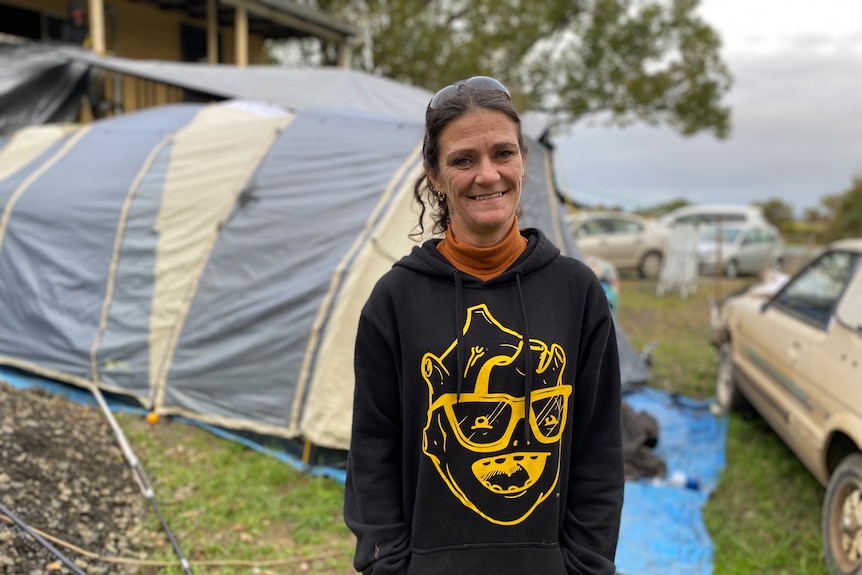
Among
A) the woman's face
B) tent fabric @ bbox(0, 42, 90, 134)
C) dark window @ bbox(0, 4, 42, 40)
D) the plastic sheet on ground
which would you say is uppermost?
dark window @ bbox(0, 4, 42, 40)

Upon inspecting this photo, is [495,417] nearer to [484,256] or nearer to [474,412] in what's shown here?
[474,412]

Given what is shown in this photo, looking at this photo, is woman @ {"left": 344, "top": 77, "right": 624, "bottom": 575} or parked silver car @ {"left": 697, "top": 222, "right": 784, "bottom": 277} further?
parked silver car @ {"left": 697, "top": 222, "right": 784, "bottom": 277}

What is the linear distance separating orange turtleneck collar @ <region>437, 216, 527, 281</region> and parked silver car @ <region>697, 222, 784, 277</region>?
1403 centimetres

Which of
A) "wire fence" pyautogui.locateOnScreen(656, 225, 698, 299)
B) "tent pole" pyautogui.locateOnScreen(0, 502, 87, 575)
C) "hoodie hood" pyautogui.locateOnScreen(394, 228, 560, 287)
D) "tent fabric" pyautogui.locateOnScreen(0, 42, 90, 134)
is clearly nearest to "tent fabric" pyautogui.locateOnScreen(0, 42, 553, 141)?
"tent fabric" pyautogui.locateOnScreen(0, 42, 90, 134)

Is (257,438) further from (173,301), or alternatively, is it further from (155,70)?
(155,70)

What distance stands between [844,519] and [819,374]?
865 millimetres

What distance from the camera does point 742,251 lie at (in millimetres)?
14258

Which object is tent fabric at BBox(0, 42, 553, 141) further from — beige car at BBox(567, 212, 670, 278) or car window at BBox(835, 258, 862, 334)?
beige car at BBox(567, 212, 670, 278)

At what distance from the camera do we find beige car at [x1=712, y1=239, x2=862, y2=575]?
126 inches

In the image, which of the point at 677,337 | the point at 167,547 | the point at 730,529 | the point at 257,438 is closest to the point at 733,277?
the point at 677,337

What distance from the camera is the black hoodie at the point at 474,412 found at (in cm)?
146

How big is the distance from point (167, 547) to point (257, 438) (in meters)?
1.19

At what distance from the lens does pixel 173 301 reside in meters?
4.72

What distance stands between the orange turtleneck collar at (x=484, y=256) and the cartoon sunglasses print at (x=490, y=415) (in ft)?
0.97
